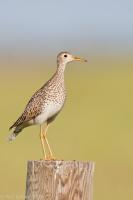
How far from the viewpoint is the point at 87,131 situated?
998 inches

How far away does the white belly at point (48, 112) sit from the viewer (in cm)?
1154

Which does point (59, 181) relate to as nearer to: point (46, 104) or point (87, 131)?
point (46, 104)

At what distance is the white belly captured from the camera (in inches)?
454

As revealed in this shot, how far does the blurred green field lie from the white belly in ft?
3.20

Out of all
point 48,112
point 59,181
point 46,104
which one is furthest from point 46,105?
point 59,181

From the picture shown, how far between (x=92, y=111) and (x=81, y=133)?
466 centimetres

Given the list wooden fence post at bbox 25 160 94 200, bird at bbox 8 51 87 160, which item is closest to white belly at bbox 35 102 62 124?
bird at bbox 8 51 87 160

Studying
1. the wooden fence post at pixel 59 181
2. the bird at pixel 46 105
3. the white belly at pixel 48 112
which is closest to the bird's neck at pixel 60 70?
the bird at pixel 46 105

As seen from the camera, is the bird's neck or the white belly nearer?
the white belly

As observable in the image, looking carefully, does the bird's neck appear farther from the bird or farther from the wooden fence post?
the wooden fence post

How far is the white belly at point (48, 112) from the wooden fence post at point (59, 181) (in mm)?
3928

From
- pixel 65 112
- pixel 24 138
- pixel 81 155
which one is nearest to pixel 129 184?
pixel 81 155

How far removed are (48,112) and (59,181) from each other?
13.9 feet

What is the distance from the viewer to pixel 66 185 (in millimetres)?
7527
